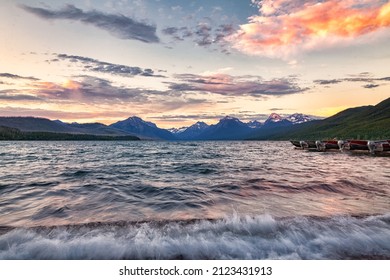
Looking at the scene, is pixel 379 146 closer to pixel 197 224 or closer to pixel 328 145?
pixel 328 145

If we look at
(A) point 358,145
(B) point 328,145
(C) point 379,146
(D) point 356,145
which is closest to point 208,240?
(C) point 379,146

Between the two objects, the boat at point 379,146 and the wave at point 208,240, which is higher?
the boat at point 379,146

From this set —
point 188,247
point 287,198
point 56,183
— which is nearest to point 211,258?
point 188,247

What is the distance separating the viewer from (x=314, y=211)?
1111 cm

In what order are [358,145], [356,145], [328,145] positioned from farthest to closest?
1. [328,145]
2. [356,145]
3. [358,145]

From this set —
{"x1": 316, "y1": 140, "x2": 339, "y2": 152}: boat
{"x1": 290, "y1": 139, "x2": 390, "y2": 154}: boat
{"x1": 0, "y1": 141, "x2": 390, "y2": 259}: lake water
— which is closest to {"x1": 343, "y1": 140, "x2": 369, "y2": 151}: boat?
{"x1": 290, "y1": 139, "x2": 390, "y2": 154}: boat

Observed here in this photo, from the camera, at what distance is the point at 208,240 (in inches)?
308

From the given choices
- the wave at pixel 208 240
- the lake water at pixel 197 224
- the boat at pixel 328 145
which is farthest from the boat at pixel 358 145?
the wave at pixel 208 240

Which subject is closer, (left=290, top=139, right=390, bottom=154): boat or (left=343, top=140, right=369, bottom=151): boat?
(left=290, top=139, right=390, bottom=154): boat

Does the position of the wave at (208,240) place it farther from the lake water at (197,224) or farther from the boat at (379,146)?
the boat at (379,146)

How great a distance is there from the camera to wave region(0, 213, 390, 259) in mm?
7168

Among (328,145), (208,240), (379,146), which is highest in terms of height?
(379,146)

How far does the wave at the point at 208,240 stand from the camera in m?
7.17

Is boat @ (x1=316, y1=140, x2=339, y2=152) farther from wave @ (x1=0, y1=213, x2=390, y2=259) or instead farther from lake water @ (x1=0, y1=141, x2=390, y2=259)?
wave @ (x1=0, y1=213, x2=390, y2=259)
